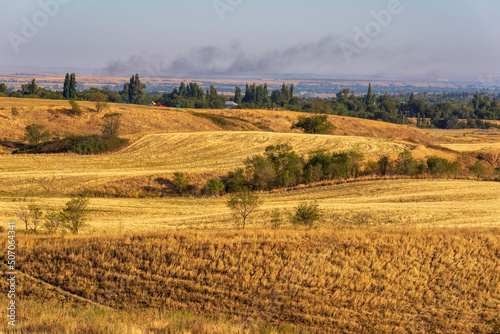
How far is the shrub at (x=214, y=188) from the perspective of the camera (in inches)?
1704

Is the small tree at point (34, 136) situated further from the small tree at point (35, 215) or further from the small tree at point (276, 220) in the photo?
the small tree at point (276, 220)

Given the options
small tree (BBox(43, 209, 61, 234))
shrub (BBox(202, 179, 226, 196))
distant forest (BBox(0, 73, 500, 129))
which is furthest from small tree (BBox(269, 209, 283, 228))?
distant forest (BBox(0, 73, 500, 129))

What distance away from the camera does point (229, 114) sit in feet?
377

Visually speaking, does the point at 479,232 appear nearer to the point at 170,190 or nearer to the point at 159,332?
the point at 159,332

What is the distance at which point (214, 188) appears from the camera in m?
43.6

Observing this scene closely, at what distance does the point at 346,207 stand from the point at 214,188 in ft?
52.9

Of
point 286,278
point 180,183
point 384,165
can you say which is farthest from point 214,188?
point 286,278

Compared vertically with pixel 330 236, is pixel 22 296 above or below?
below

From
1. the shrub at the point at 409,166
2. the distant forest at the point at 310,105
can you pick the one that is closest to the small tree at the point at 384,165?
the shrub at the point at 409,166

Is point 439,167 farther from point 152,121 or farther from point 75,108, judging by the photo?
point 75,108

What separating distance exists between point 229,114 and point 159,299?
103m

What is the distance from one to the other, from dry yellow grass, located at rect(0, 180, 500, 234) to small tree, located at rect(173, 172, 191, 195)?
13.5 ft

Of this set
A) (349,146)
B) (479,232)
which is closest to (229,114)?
(349,146)

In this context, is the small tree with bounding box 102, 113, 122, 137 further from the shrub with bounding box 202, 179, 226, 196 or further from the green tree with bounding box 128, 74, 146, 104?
the green tree with bounding box 128, 74, 146, 104
